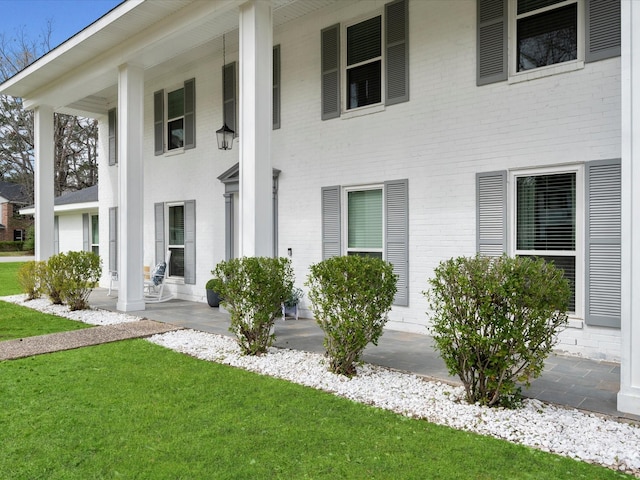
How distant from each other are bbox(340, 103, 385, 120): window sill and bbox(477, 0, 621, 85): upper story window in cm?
152

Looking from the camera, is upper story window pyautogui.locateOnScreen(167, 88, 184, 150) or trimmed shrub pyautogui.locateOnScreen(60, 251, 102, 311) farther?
upper story window pyautogui.locateOnScreen(167, 88, 184, 150)

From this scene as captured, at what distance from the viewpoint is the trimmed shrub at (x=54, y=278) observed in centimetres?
831

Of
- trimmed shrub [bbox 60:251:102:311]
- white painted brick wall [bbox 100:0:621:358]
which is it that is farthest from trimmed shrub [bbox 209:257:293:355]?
trimmed shrub [bbox 60:251:102:311]

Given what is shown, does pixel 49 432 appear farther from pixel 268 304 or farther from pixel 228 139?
pixel 228 139

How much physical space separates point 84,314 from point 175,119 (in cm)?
464

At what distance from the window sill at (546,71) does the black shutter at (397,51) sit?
1.51 m

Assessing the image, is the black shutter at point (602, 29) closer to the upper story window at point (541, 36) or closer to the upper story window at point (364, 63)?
the upper story window at point (541, 36)

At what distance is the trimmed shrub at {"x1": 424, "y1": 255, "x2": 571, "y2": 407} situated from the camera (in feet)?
11.1

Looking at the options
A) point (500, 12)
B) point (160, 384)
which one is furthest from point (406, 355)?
point (500, 12)

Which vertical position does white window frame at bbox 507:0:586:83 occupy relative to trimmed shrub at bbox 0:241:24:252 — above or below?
above

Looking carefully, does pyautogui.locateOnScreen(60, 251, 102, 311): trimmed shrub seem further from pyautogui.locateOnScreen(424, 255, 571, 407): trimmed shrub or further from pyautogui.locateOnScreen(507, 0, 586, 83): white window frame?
pyautogui.locateOnScreen(507, 0, 586, 83): white window frame

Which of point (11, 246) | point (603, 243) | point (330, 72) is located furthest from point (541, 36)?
point (11, 246)

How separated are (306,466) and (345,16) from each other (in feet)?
21.8

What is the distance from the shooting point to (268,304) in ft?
17.3
